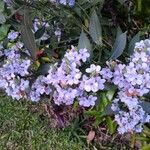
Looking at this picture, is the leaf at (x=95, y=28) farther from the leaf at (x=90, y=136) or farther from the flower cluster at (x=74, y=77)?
the leaf at (x=90, y=136)

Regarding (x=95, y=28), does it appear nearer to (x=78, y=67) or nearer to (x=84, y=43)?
(x=84, y=43)

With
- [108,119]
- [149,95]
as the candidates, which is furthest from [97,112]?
[149,95]

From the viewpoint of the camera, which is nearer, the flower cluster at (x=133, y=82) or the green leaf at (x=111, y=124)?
the flower cluster at (x=133, y=82)

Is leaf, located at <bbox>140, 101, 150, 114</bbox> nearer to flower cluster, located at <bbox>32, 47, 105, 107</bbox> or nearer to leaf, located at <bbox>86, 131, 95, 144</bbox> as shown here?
flower cluster, located at <bbox>32, 47, 105, 107</bbox>

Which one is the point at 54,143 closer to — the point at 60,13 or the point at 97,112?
the point at 97,112

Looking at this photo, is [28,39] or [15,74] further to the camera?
[15,74]

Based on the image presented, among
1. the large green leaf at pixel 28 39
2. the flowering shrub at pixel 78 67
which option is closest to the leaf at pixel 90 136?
the flowering shrub at pixel 78 67

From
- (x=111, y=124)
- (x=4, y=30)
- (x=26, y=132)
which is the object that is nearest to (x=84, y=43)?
(x=4, y=30)
